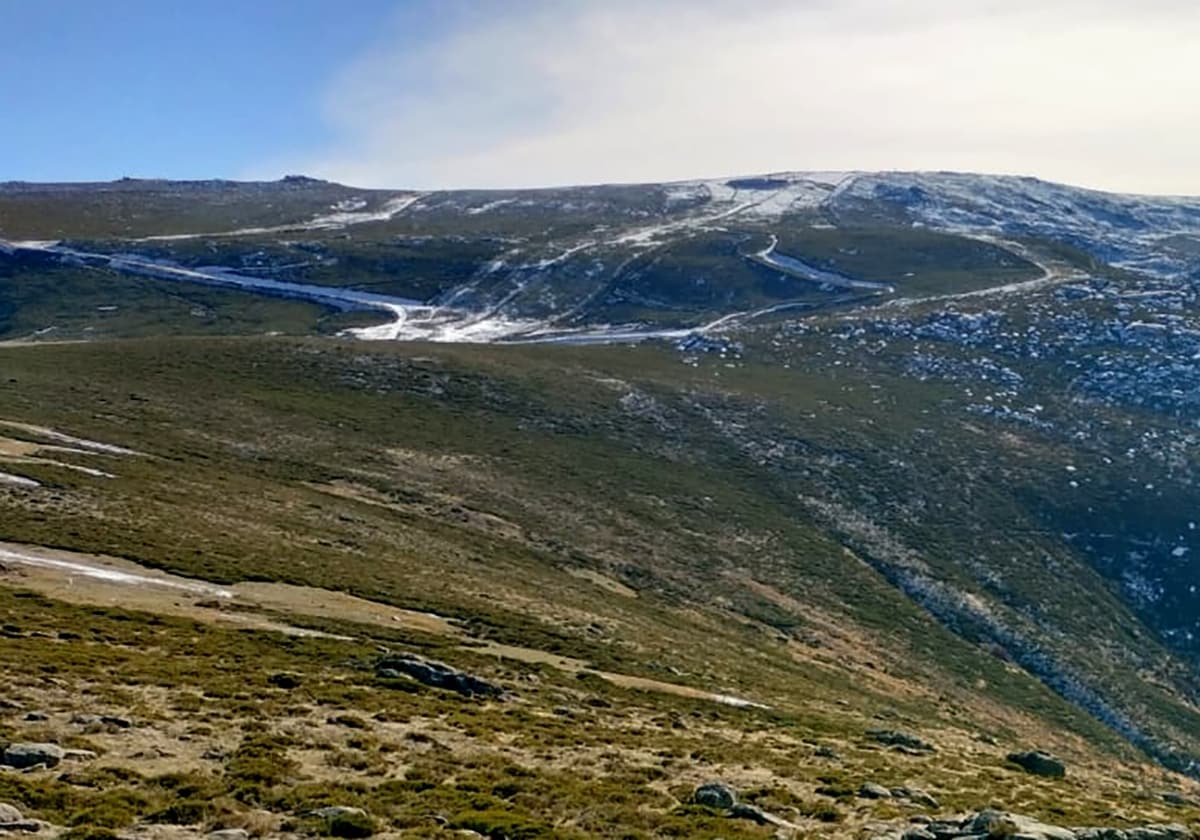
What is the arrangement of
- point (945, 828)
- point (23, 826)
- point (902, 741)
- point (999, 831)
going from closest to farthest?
point (23, 826) < point (999, 831) < point (945, 828) < point (902, 741)

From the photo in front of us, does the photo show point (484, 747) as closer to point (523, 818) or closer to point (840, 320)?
point (523, 818)

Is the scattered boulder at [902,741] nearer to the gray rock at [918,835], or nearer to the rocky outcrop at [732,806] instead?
the rocky outcrop at [732,806]

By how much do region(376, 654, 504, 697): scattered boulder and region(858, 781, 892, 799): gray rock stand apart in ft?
42.3

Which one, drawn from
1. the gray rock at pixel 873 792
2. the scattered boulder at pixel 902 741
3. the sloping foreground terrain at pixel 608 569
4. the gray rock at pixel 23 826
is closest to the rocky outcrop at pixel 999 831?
the sloping foreground terrain at pixel 608 569

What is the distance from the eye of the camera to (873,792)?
26.7 meters

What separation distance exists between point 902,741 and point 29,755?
92.2 feet

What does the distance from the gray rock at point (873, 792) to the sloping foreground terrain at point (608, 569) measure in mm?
144

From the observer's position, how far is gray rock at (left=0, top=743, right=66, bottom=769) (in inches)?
823

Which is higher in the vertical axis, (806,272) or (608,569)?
(806,272)

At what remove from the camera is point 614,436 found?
9444 centimetres

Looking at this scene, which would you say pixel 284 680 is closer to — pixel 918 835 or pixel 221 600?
pixel 221 600

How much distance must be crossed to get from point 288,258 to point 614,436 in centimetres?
11642

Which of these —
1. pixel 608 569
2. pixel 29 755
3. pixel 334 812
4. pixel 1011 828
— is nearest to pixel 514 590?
pixel 608 569

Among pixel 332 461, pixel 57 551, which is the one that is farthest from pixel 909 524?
pixel 57 551
